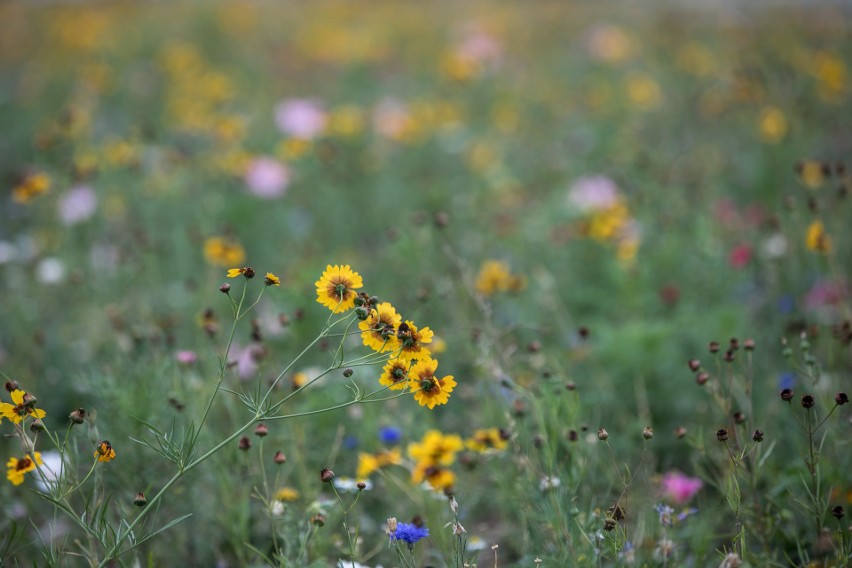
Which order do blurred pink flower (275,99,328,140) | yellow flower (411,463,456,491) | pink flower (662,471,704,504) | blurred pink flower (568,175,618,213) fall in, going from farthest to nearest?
blurred pink flower (275,99,328,140) → blurred pink flower (568,175,618,213) → pink flower (662,471,704,504) → yellow flower (411,463,456,491)

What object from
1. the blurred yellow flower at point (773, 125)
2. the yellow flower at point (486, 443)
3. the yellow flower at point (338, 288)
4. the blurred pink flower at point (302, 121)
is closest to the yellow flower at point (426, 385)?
the yellow flower at point (338, 288)

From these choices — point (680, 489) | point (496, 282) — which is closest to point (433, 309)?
point (496, 282)

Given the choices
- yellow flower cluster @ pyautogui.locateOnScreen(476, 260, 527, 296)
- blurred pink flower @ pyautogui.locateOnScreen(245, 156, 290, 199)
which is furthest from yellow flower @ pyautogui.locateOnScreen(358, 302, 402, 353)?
blurred pink flower @ pyautogui.locateOnScreen(245, 156, 290, 199)

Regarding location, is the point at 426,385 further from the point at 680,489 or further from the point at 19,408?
the point at 680,489

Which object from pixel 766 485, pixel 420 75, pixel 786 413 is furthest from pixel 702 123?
pixel 766 485

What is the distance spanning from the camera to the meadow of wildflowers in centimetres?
147

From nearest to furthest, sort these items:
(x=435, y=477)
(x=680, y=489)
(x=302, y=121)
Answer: (x=435, y=477), (x=680, y=489), (x=302, y=121)

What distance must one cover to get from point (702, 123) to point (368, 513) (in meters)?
2.98

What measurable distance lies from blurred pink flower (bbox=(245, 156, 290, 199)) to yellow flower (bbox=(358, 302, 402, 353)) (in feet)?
6.95

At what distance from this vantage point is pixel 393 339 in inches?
49.6

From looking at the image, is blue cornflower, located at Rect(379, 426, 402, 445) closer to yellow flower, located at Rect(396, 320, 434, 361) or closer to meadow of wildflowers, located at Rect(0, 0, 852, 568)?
meadow of wildflowers, located at Rect(0, 0, 852, 568)

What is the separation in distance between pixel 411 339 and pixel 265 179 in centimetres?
223

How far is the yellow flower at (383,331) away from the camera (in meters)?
1.25

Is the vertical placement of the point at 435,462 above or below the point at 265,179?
above
